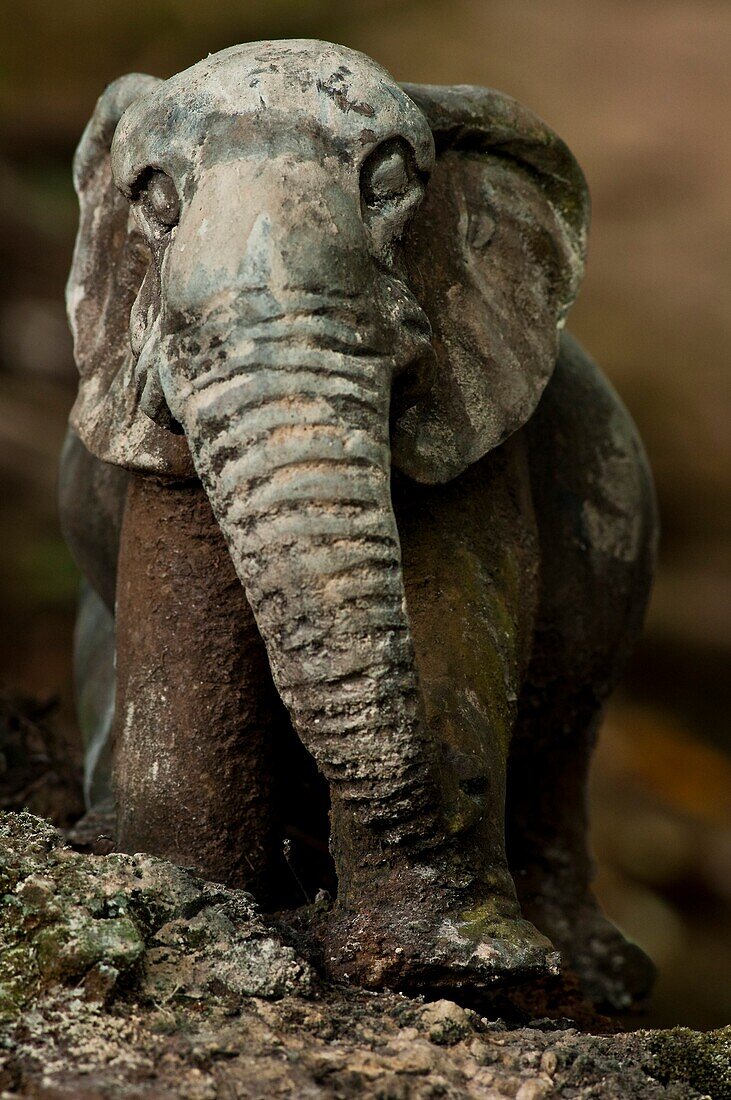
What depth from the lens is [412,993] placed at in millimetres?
1715

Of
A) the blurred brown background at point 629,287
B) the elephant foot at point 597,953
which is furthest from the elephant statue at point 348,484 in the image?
the blurred brown background at point 629,287

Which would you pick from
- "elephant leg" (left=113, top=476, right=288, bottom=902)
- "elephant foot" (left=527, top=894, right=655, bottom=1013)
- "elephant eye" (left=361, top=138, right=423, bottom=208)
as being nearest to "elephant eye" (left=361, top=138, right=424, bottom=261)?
"elephant eye" (left=361, top=138, right=423, bottom=208)

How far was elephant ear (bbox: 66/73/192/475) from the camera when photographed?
76.7 inches

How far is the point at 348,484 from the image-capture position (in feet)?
5.28

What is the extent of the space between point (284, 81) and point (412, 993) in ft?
2.72

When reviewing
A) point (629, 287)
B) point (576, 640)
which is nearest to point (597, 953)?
point (576, 640)

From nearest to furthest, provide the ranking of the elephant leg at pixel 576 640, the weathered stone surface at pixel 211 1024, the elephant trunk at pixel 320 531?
the weathered stone surface at pixel 211 1024 < the elephant trunk at pixel 320 531 < the elephant leg at pixel 576 640

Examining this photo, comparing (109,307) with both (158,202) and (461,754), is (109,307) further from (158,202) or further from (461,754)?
(461,754)

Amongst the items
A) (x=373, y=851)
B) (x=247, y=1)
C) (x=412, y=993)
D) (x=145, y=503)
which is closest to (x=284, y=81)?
(x=145, y=503)

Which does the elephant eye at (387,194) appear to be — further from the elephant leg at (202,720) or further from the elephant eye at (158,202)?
the elephant leg at (202,720)

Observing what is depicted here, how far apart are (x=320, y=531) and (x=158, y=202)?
0.39 meters

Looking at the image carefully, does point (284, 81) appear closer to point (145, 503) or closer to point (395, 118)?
point (395, 118)

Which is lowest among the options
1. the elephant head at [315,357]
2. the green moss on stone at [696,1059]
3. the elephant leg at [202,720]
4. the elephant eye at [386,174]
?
the green moss on stone at [696,1059]

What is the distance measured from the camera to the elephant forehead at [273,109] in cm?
170
